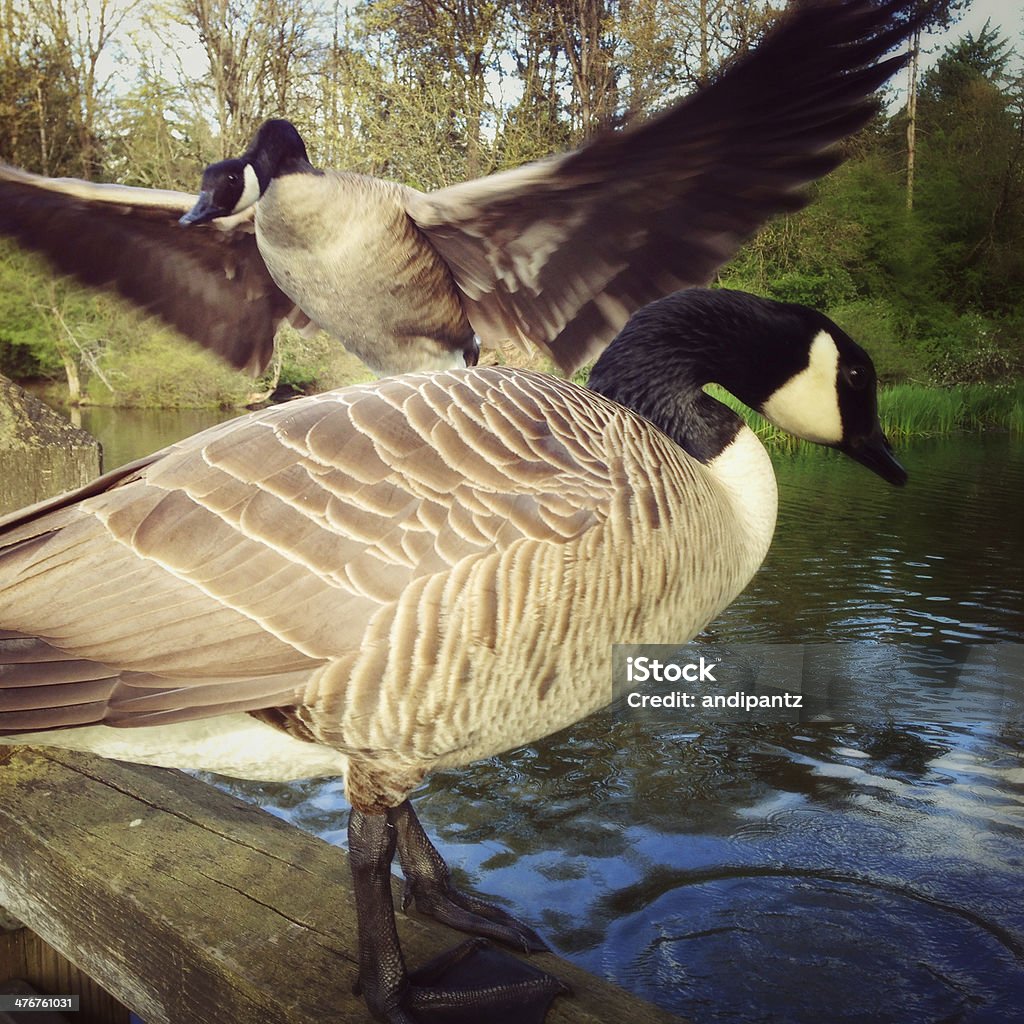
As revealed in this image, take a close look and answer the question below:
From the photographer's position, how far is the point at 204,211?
1021 mm

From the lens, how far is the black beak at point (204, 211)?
1006 millimetres

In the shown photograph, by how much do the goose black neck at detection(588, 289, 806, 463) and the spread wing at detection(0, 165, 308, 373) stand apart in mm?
908

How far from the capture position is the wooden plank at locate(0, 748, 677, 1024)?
3.21ft

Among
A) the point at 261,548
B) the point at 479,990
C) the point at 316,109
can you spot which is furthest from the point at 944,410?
the point at 261,548

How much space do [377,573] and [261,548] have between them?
0.42 feet

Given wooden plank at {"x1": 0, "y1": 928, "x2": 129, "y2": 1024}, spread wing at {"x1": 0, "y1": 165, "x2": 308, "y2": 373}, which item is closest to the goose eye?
spread wing at {"x1": 0, "y1": 165, "x2": 308, "y2": 373}

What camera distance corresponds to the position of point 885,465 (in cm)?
110

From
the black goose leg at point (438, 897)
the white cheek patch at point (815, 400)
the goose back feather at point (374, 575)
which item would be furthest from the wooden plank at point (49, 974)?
the white cheek patch at point (815, 400)

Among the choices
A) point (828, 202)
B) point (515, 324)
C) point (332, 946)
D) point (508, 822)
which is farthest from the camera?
point (828, 202)

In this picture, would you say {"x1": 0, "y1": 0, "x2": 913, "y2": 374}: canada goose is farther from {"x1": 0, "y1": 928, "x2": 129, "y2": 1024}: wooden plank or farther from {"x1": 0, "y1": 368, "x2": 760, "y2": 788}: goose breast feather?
{"x1": 0, "y1": 928, "x2": 129, "y2": 1024}: wooden plank

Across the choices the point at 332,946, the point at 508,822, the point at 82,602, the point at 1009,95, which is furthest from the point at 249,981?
the point at 1009,95

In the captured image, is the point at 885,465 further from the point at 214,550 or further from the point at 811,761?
the point at 811,761

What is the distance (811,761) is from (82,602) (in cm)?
315

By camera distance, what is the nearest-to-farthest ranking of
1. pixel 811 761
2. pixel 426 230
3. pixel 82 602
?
pixel 82 602
pixel 426 230
pixel 811 761
